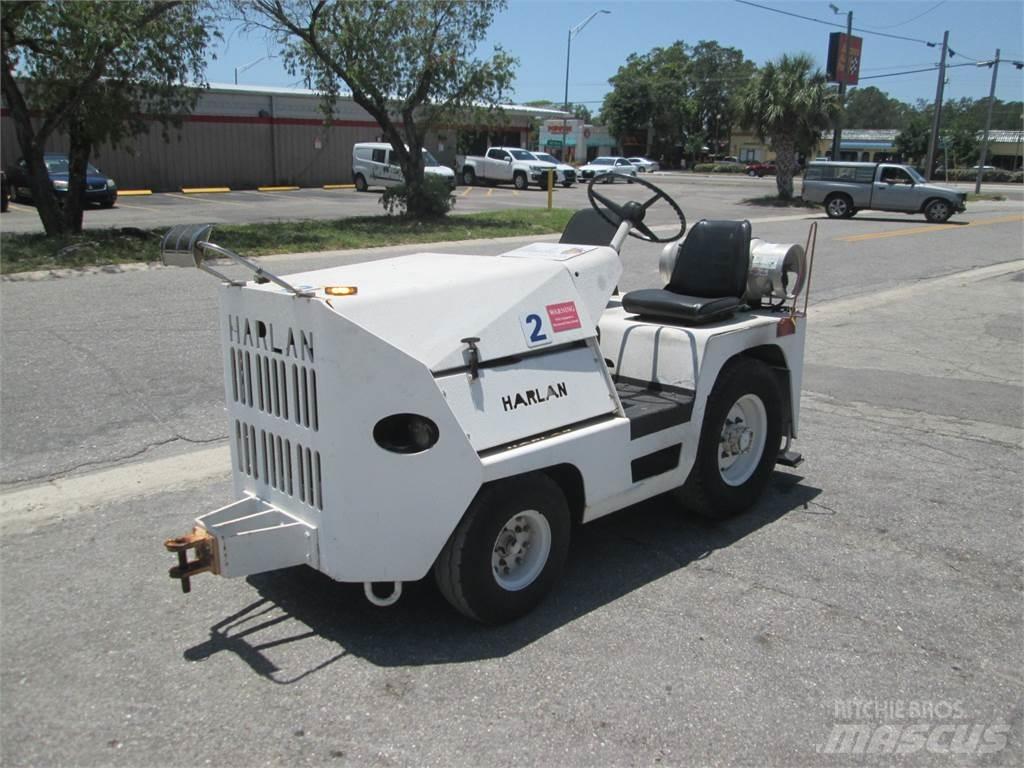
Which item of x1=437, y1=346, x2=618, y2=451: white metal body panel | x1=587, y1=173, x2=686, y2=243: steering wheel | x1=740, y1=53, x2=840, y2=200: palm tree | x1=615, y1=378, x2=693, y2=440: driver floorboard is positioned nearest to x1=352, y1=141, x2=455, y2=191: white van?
x1=740, y1=53, x2=840, y2=200: palm tree

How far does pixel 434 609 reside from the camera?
387cm

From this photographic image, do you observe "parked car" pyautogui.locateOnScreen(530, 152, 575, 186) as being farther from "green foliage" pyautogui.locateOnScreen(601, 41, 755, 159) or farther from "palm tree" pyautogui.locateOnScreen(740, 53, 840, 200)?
"green foliage" pyautogui.locateOnScreen(601, 41, 755, 159)

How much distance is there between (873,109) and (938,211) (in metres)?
131

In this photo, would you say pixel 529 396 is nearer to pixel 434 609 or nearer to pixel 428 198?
pixel 434 609

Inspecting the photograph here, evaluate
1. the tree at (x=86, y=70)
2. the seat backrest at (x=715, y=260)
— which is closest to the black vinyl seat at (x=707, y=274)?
the seat backrest at (x=715, y=260)

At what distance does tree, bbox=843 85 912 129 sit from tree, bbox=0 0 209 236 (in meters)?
142

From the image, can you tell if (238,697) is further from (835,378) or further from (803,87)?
(803,87)

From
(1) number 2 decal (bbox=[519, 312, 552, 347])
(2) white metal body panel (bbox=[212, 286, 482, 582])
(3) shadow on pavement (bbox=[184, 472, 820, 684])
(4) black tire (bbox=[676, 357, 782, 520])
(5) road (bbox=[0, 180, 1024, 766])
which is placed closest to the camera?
(5) road (bbox=[0, 180, 1024, 766])

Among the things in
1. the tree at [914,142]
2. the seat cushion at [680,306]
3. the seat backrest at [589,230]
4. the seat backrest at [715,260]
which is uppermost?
the tree at [914,142]

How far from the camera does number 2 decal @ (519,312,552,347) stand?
368cm

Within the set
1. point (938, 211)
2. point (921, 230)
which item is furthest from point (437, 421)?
point (938, 211)

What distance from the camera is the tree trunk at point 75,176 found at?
15227mm

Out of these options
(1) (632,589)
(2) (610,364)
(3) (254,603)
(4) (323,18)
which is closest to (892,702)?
(1) (632,589)

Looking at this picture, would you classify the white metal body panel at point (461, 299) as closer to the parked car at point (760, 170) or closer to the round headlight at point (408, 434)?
the round headlight at point (408, 434)
